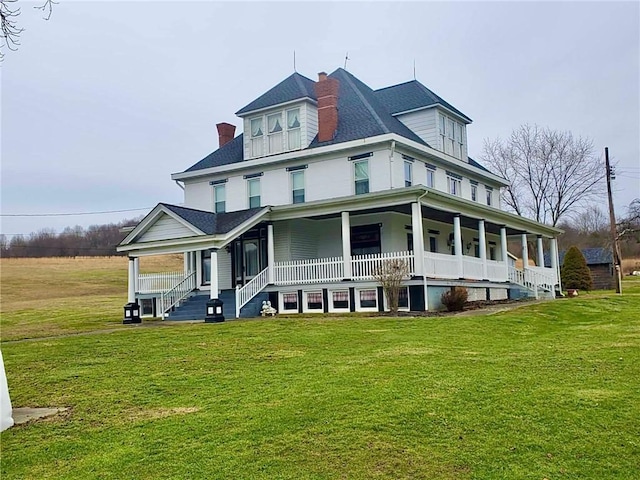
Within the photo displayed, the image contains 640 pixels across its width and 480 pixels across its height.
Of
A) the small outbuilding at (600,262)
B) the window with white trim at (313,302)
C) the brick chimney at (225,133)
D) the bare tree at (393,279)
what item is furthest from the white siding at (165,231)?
the small outbuilding at (600,262)

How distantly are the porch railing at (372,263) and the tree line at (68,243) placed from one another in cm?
5920

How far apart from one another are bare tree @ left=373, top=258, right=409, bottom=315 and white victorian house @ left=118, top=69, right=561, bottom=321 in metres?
0.72

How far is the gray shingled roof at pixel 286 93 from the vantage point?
86.0 ft

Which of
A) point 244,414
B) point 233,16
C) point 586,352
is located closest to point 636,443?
point 244,414

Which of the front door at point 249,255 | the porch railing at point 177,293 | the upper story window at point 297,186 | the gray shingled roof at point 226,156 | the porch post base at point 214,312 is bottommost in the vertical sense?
the porch post base at point 214,312

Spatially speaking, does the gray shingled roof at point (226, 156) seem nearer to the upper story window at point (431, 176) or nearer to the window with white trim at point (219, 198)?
the window with white trim at point (219, 198)

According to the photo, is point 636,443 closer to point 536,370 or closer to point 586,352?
point 536,370

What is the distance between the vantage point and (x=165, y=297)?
24969 millimetres

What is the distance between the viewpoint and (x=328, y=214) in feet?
76.8

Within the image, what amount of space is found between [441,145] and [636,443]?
22690 millimetres

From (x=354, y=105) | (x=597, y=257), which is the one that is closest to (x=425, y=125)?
(x=354, y=105)

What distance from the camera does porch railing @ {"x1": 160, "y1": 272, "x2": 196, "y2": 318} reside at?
2477 cm

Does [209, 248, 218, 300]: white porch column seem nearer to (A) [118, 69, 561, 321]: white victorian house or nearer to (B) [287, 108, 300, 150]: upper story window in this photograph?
(A) [118, 69, 561, 321]: white victorian house

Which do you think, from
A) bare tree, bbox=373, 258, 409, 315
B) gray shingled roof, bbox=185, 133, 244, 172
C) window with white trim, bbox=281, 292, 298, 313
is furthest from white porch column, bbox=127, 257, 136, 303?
bare tree, bbox=373, 258, 409, 315
